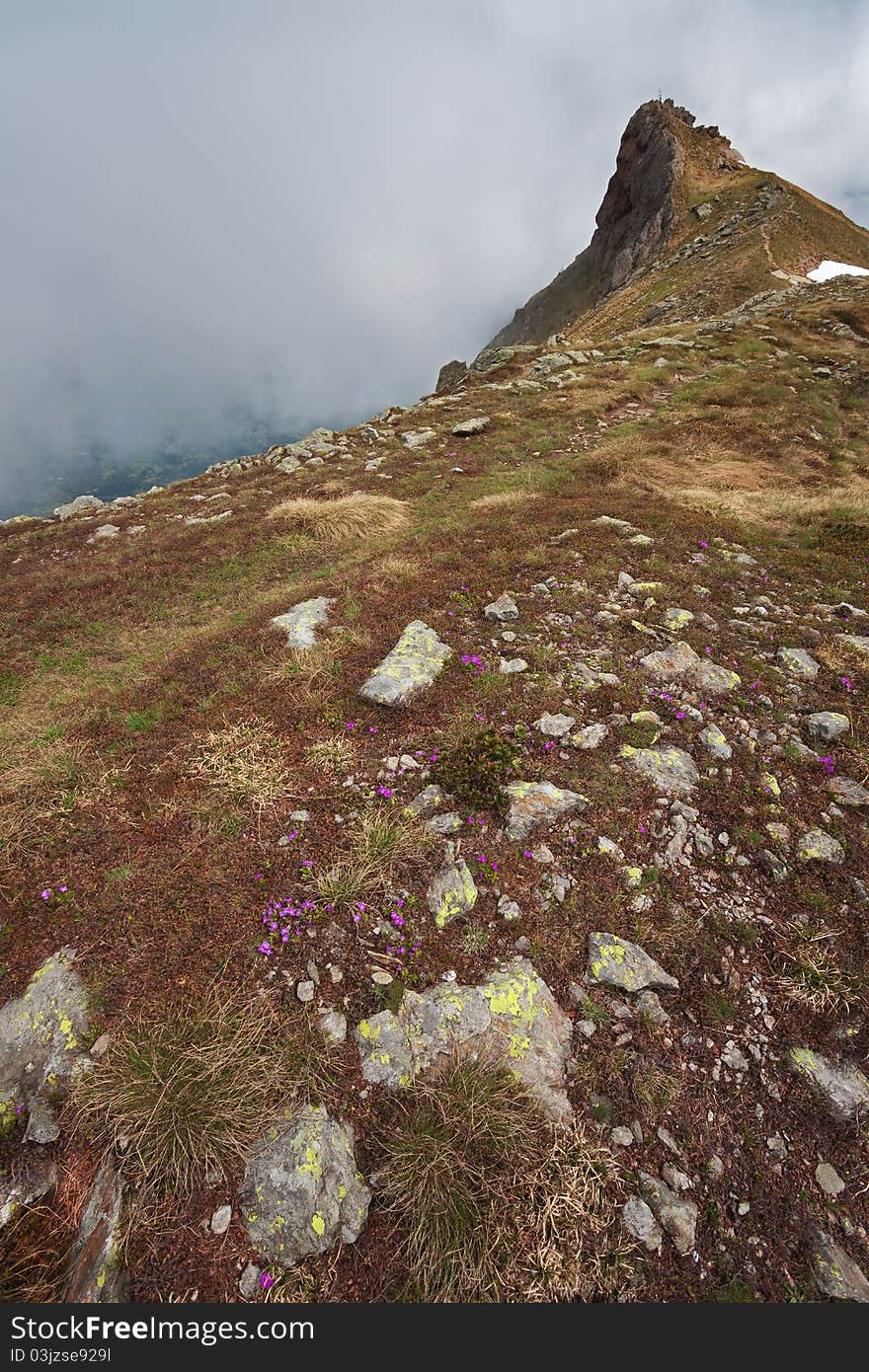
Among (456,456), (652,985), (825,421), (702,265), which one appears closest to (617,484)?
(456,456)

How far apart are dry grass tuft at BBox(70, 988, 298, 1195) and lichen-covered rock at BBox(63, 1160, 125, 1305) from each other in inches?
7.5

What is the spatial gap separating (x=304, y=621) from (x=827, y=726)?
8992 mm

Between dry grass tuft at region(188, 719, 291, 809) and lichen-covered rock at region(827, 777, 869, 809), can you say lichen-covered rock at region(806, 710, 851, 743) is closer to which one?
lichen-covered rock at region(827, 777, 869, 809)

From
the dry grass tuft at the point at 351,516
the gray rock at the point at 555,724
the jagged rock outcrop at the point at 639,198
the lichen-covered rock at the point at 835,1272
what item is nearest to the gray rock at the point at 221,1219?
the lichen-covered rock at the point at 835,1272

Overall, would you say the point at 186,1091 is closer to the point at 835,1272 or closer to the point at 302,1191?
the point at 302,1191

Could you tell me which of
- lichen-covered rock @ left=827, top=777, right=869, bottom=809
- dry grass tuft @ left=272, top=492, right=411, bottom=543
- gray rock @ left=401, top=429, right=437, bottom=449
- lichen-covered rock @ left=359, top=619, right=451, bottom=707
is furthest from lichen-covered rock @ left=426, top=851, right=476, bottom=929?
gray rock @ left=401, top=429, right=437, bottom=449

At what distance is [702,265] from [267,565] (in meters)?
67.9

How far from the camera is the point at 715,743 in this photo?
716 cm

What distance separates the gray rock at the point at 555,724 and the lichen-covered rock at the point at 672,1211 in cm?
451

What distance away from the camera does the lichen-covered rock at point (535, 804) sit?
19.8ft

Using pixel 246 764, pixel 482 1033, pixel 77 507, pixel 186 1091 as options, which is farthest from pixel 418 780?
pixel 77 507

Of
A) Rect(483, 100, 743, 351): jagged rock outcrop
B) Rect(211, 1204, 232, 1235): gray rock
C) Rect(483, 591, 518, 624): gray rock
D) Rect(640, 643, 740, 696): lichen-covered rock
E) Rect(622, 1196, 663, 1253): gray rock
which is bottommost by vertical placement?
Rect(211, 1204, 232, 1235): gray rock

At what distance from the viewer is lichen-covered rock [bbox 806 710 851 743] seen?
24.4 feet

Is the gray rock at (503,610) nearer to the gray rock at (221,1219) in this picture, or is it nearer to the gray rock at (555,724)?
the gray rock at (555,724)
